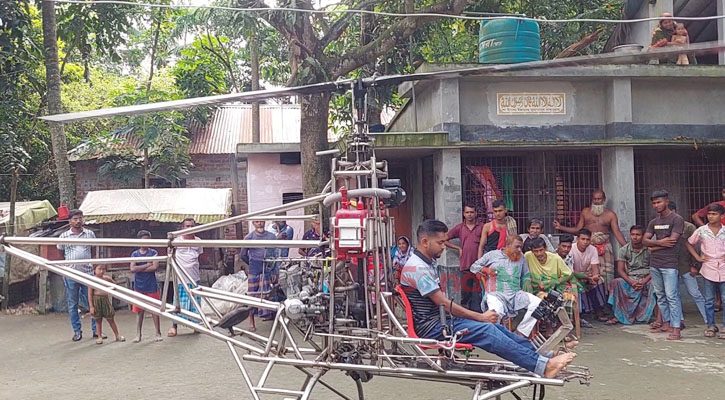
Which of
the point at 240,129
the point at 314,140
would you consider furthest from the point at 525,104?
the point at 240,129

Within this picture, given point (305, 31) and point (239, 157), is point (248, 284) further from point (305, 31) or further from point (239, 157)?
point (239, 157)

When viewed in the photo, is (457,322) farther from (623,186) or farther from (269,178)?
(269,178)

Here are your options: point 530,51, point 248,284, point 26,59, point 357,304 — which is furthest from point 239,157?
point 357,304

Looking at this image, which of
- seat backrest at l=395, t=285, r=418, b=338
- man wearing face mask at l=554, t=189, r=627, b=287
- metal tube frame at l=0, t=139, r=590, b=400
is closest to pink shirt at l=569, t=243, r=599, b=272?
man wearing face mask at l=554, t=189, r=627, b=287

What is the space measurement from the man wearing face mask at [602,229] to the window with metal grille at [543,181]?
701 millimetres

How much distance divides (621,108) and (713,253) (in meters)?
2.51

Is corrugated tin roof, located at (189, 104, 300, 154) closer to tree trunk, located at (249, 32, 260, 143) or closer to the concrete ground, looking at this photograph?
tree trunk, located at (249, 32, 260, 143)

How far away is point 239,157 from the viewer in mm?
17000

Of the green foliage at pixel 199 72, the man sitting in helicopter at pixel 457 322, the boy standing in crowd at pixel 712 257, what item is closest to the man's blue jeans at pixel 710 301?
the boy standing in crowd at pixel 712 257

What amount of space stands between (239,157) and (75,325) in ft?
26.8

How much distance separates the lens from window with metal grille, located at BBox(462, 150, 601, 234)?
10.5m

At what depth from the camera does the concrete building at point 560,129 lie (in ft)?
30.8

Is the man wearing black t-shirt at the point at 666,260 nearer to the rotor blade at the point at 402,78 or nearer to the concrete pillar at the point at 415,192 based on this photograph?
the concrete pillar at the point at 415,192

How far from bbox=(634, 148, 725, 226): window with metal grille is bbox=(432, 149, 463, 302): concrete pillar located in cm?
359
